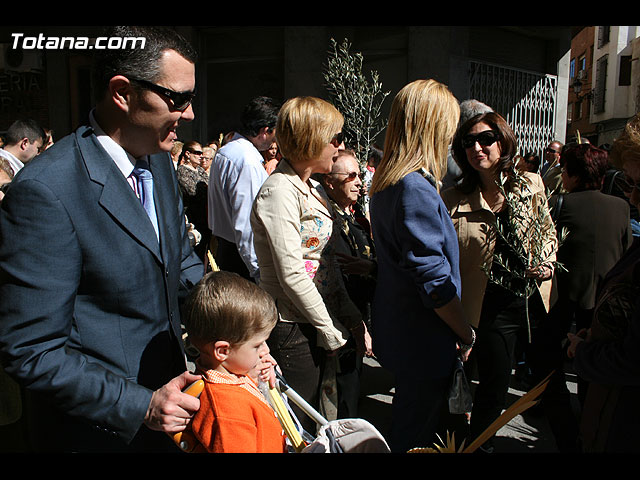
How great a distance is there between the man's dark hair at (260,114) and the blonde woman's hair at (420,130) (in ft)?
6.08

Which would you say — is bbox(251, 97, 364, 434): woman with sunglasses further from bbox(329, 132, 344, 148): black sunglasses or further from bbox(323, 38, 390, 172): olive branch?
bbox(323, 38, 390, 172): olive branch

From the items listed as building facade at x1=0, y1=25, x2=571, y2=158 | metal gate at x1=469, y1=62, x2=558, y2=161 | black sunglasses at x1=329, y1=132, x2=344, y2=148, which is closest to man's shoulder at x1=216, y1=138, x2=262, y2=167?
black sunglasses at x1=329, y1=132, x2=344, y2=148

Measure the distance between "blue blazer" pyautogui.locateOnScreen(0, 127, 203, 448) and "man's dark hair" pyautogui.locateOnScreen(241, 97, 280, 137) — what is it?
252 centimetres

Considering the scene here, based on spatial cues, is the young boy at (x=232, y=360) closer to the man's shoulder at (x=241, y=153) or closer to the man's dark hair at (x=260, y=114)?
the man's shoulder at (x=241, y=153)

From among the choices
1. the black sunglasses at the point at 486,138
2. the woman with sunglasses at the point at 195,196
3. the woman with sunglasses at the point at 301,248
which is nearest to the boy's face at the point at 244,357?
the woman with sunglasses at the point at 301,248

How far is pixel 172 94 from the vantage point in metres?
1.54

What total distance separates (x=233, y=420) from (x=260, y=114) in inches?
117

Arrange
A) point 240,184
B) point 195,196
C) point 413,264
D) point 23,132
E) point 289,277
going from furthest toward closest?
point 195,196 < point 23,132 < point 240,184 < point 289,277 < point 413,264

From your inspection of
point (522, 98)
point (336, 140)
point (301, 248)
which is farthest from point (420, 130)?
point (522, 98)

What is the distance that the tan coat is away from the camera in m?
2.88

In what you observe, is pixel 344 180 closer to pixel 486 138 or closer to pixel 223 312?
pixel 486 138

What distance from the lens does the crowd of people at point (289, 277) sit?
137cm

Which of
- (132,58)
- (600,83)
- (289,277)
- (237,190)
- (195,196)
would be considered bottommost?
(289,277)

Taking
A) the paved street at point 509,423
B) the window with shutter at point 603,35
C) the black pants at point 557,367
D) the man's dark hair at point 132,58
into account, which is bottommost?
the paved street at point 509,423
